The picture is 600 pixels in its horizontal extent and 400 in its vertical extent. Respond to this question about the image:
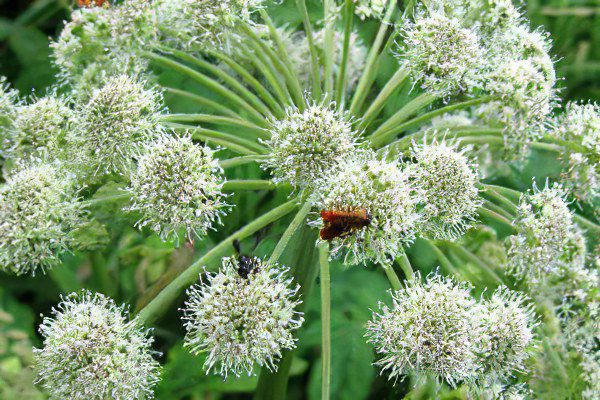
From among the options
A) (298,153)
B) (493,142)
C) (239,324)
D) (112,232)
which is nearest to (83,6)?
(112,232)

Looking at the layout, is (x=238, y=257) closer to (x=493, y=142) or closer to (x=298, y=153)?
(x=298, y=153)

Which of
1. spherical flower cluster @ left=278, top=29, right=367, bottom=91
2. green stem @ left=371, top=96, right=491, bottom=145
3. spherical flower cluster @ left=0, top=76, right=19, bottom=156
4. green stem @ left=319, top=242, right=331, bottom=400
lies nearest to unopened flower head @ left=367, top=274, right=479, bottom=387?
green stem @ left=319, top=242, right=331, bottom=400

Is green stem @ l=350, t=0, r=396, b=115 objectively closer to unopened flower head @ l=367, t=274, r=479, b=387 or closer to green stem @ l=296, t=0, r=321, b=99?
green stem @ l=296, t=0, r=321, b=99

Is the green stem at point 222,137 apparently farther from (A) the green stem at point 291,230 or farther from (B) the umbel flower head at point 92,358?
(B) the umbel flower head at point 92,358

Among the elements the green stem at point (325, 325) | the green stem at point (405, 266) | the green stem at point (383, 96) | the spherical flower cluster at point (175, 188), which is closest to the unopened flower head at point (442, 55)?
the green stem at point (383, 96)

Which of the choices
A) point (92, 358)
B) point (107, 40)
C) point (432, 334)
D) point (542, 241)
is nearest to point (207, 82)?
point (107, 40)
